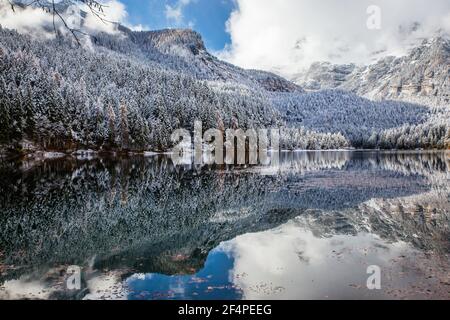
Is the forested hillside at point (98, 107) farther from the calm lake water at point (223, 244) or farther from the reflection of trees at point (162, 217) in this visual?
the calm lake water at point (223, 244)

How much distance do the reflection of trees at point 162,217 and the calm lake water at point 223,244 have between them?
7cm

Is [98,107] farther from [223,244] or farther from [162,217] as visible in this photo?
[223,244]

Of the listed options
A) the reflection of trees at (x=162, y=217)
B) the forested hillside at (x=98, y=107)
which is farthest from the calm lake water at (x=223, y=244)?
the forested hillside at (x=98, y=107)

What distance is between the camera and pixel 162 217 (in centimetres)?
2412

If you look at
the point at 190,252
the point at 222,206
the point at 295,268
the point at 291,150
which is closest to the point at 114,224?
the point at 190,252

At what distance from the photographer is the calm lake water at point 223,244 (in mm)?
12422

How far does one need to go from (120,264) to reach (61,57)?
597 feet

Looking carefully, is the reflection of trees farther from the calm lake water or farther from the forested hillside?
the forested hillside

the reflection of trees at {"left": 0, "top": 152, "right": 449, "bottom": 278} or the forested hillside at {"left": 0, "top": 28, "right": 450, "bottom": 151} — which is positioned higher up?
the forested hillside at {"left": 0, "top": 28, "right": 450, "bottom": 151}

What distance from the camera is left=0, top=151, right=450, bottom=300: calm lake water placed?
12.4 meters

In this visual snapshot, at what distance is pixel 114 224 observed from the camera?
21891 mm

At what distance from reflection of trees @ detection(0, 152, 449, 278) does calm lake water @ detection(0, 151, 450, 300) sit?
0.07 meters

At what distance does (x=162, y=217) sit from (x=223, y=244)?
270 inches

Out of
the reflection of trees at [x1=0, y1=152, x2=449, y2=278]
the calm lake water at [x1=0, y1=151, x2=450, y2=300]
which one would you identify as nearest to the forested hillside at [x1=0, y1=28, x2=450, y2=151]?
the reflection of trees at [x1=0, y1=152, x2=449, y2=278]
